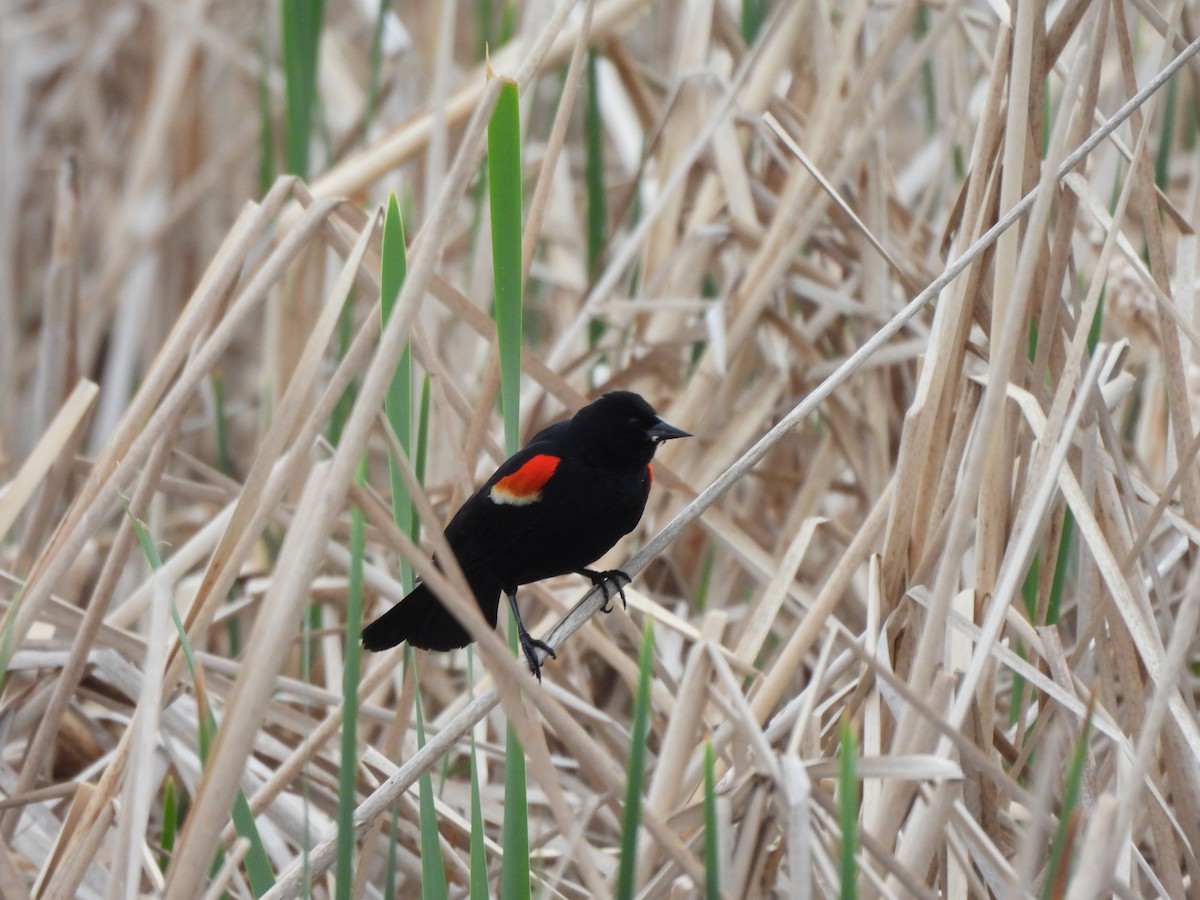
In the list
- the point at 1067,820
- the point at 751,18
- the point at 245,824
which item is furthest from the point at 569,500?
the point at 751,18

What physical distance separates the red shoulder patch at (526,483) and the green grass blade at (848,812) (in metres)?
0.95

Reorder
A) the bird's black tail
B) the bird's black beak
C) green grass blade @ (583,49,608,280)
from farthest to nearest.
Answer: green grass blade @ (583,49,608,280)
the bird's black beak
the bird's black tail

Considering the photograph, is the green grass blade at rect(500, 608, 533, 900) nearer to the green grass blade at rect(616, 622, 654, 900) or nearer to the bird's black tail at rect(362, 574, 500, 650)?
the green grass blade at rect(616, 622, 654, 900)

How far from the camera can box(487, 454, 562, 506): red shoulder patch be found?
1.97 meters

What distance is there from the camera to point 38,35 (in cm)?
470

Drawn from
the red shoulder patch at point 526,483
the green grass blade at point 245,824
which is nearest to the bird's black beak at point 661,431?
the red shoulder patch at point 526,483

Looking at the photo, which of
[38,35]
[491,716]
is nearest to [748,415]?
[491,716]

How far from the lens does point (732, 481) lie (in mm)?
1485

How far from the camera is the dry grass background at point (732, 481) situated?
1.30 m

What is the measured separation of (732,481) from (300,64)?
4.79ft

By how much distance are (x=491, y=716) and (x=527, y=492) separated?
0.63m

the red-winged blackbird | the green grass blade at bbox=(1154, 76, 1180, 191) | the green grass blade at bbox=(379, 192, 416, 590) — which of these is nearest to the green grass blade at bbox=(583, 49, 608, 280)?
the red-winged blackbird

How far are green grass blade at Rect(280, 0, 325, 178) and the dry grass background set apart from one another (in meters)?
0.13

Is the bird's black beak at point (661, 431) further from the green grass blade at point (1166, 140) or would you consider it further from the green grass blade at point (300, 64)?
the green grass blade at point (1166, 140)
